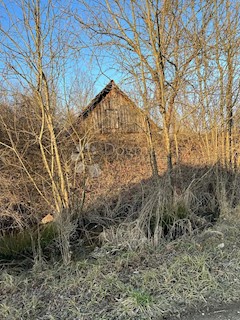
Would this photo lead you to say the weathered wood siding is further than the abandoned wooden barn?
Yes

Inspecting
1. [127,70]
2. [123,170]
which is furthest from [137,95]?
[123,170]

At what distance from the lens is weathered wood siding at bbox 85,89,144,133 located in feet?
20.4

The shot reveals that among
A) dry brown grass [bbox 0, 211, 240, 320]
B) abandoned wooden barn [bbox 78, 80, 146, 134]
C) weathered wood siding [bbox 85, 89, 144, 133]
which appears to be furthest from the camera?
weathered wood siding [bbox 85, 89, 144, 133]

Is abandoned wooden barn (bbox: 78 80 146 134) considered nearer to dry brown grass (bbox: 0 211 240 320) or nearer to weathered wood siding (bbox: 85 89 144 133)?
weathered wood siding (bbox: 85 89 144 133)

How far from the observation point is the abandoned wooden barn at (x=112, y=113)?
607 cm

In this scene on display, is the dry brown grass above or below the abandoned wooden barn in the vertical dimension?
below

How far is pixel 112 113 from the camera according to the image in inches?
318

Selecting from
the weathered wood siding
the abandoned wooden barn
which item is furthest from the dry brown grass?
the weathered wood siding

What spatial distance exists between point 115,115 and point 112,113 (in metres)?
0.14

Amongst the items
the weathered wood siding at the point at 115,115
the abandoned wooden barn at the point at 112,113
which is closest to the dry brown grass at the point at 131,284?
the abandoned wooden barn at the point at 112,113

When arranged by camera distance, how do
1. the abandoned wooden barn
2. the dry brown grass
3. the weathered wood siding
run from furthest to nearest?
the weathered wood siding < the abandoned wooden barn < the dry brown grass

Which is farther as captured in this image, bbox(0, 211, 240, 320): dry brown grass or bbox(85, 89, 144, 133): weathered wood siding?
bbox(85, 89, 144, 133): weathered wood siding

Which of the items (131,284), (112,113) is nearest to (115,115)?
(112,113)

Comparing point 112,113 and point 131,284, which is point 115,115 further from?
point 131,284
